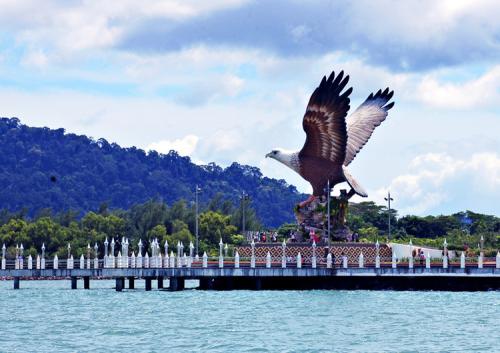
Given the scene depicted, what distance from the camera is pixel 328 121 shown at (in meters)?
80.0

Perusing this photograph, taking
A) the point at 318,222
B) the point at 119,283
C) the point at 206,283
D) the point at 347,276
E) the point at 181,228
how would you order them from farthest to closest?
the point at 181,228
the point at 206,283
the point at 119,283
the point at 318,222
the point at 347,276

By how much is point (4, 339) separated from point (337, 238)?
117ft

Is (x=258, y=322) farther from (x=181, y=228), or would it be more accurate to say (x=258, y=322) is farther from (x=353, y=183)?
(x=181, y=228)

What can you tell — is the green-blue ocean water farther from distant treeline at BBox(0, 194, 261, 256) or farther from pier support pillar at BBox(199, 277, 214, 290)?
distant treeline at BBox(0, 194, 261, 256)

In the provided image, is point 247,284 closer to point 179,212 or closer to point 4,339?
point 4,339

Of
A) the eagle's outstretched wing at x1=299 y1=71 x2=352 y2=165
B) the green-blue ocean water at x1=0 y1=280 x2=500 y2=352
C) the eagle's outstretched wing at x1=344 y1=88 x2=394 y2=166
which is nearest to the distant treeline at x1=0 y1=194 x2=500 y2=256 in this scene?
the eagle's outstretched wing at x1=344 y1=88 x2=394 y2=166

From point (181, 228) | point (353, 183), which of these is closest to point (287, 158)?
point (353, 183)

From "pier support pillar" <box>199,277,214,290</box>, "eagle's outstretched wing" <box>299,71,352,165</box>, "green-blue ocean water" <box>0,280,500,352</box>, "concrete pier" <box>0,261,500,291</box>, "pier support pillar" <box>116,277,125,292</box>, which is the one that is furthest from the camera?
"pier support pillar" <box>116,277,125,292</box>

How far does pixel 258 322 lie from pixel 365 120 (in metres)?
30.5

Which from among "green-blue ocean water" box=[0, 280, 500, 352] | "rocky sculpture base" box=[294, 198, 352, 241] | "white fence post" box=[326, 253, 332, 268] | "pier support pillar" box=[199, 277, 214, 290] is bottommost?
"green-blue ocean water" box=[0, 280, 500, 352]

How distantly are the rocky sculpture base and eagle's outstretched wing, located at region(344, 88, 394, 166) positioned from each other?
10.2 feet

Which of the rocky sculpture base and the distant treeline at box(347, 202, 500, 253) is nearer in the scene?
the rocky sculpture base

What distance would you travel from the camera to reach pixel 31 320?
62.2 metres

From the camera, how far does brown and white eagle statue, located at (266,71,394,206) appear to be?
259 feet
